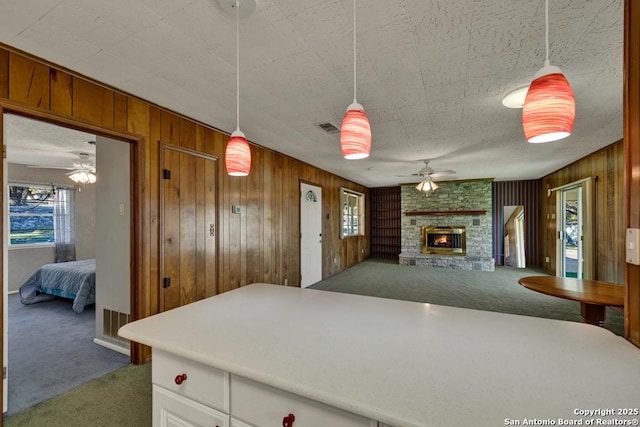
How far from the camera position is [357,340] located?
1.11 meters

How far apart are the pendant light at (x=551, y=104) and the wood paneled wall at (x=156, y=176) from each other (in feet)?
9.31

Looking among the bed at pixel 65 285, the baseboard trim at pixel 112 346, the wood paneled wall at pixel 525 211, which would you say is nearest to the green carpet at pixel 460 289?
the wood paneled wall at pixel 525 211

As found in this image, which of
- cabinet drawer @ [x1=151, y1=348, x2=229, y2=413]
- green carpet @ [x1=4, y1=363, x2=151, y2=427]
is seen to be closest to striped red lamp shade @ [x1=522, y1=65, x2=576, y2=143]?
cabinet drawer @ [x1=151, y1=348, x2=229, y2=413]

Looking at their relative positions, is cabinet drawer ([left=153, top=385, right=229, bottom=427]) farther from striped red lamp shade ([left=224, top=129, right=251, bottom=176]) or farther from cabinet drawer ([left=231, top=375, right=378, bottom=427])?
striped red lamp shade ([left=224, top=129, right=251, bottom=176])

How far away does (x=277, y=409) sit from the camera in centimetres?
93

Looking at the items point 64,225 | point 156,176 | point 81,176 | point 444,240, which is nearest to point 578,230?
point 444,240

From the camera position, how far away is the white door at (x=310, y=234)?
17.1 feet

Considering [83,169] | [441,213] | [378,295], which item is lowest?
[378,295]

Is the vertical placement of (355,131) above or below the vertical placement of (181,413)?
above

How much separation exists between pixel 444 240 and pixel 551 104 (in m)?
7.45

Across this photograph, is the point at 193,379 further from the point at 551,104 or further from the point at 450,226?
the point at 450,226

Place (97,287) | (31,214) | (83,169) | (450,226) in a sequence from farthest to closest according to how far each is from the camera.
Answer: (450,226) < (31,214) < (83,169) < (97,287)

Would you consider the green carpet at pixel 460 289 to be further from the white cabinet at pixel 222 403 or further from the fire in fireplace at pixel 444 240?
the white cabinet at pixel 222 403

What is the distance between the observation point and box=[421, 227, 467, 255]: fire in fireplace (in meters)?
7.60
